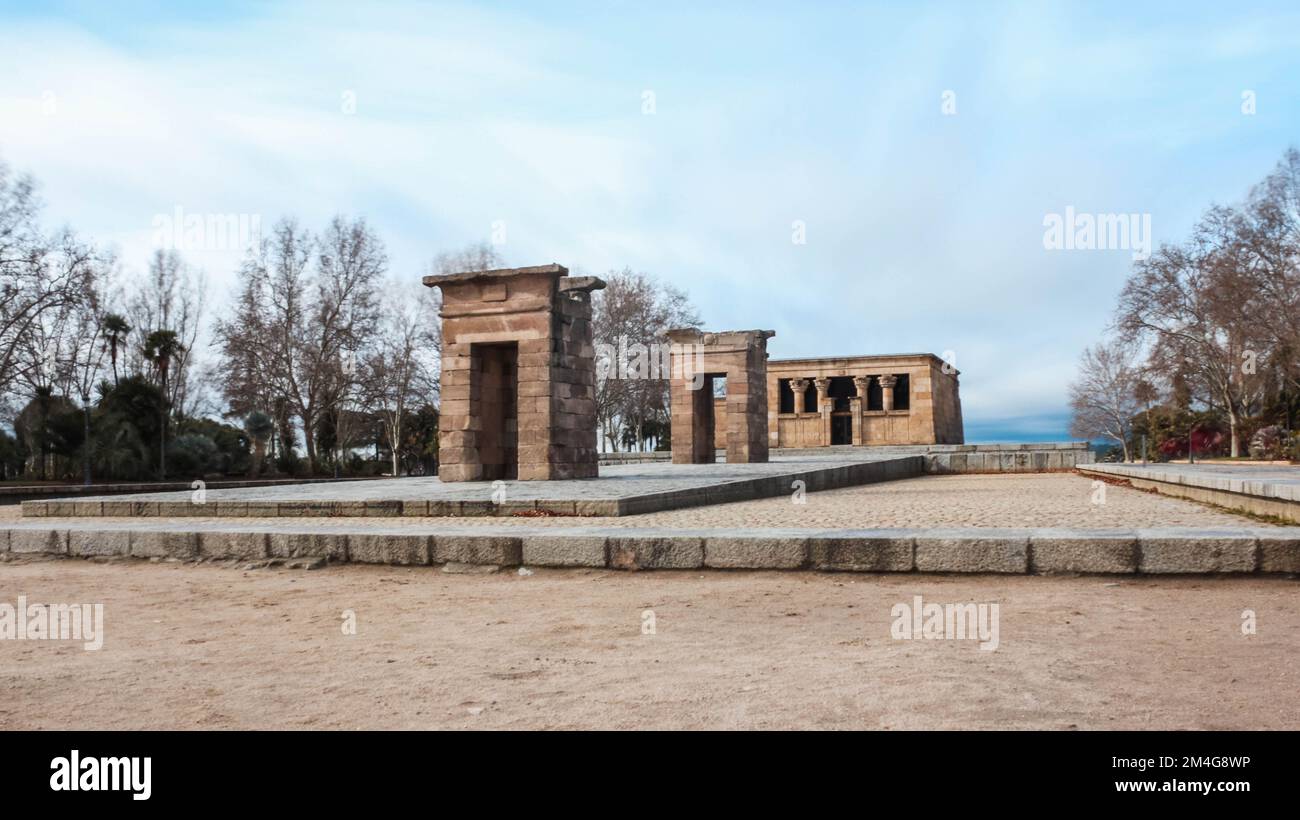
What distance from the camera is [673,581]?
718cm

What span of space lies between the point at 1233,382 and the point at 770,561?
132 ft

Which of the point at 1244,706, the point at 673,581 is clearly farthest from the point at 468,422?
the point at 1244,706

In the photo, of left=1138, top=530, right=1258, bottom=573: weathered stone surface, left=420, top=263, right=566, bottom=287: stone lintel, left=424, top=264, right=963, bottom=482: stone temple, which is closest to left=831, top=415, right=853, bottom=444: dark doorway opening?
left=424, top=264, right=963, bottom=482: stone temple

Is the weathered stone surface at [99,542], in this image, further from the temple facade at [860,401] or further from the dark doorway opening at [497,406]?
the temple facade at [860,401]

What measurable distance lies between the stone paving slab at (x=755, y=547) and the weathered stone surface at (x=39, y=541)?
0.47 meters

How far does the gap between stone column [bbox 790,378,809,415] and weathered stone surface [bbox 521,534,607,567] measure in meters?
36.6

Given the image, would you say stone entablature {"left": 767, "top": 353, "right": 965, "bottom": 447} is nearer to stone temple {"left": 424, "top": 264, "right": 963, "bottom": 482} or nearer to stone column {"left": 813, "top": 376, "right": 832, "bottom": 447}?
stone column {"left": 813, "top": 376, "right": 832, "bottom": 447}

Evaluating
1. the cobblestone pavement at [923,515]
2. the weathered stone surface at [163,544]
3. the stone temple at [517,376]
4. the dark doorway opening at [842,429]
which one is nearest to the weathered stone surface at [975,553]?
the cobblestone pavement at [923,515]

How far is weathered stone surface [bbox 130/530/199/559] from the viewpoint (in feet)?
29.7

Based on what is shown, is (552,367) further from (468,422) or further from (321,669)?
(321,669)

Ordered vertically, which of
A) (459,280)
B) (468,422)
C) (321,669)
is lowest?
(321,669)

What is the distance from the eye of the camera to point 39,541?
981 centimetres
